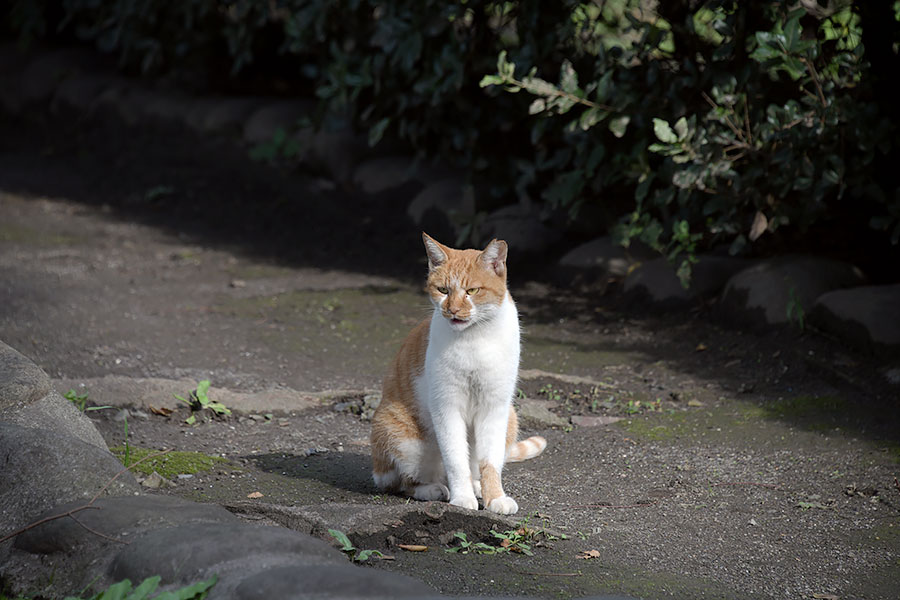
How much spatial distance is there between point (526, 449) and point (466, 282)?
989 mm

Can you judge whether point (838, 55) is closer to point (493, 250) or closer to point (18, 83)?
point (493, 250)

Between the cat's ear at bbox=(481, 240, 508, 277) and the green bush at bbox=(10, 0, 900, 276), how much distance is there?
2.15 meters

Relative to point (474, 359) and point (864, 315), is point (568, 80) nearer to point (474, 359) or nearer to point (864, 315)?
point (864, 315)

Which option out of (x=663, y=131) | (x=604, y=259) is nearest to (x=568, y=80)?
(x=663, y=131)

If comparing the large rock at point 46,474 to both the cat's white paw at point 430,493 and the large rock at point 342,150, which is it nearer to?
the cat's white paw at point 430,493

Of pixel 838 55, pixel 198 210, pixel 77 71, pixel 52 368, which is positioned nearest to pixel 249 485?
pixel 52 368

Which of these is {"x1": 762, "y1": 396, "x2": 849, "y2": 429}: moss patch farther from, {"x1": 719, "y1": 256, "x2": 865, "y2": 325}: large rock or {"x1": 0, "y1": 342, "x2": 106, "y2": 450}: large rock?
{"x1": 0, "y1": 342, "x2": 106, "y2": 450}: large rock

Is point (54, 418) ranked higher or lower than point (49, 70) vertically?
lower

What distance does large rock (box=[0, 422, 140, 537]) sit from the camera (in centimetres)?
293

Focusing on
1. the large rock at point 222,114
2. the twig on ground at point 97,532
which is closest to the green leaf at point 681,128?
the twig on ground at point 97,532

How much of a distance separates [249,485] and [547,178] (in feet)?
15.0

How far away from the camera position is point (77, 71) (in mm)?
11617

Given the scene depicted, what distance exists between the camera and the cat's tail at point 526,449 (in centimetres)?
428

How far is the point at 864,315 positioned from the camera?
5.34m
